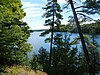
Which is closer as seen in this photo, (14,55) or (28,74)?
(28,74)

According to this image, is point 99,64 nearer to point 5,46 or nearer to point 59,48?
point 59,48

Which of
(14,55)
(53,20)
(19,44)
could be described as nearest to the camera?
(14,55)

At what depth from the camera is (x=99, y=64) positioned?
46875mm

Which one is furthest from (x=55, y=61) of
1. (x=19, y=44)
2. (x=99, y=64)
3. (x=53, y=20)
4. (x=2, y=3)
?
(x=2, y=3)

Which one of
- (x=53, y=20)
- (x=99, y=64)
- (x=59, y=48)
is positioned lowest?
(x=99, y=64)

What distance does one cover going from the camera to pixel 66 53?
45719 mm

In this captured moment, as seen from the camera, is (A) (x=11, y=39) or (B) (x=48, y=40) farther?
(B) (x=48, y=40)

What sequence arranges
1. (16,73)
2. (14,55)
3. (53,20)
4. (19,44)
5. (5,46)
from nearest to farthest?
1. (16,73)
2. (5,46)
3. (14,55)
4. (19,44)
5. (53,20)

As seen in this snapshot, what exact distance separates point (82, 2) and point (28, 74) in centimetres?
614

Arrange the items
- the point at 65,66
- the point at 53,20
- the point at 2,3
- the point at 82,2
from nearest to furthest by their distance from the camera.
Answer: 1. the point at 2,3
2. the point at 82,2
3. the point at 53,20
4. the point at 65,66

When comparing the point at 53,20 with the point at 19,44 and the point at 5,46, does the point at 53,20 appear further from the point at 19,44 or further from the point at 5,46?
the point at 5,46

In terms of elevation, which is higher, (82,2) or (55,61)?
(82,2)

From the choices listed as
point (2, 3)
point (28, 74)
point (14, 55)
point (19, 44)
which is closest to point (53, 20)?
point (19, 44)

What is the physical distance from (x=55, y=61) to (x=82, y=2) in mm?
32575
